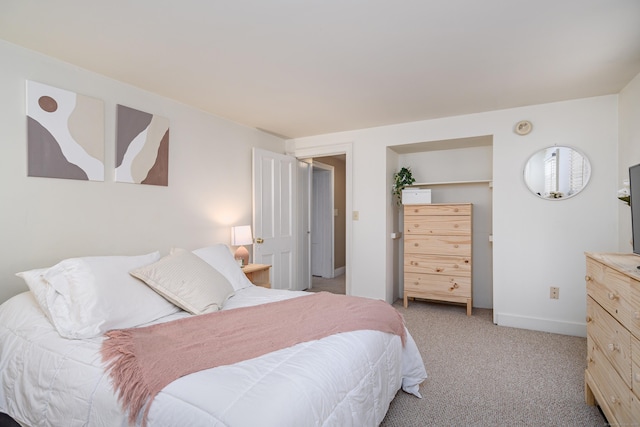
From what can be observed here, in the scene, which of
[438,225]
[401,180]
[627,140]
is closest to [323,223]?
[401,180]

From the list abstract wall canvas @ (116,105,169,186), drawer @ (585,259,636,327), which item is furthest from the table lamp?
drawer @ (585,259,636,327)

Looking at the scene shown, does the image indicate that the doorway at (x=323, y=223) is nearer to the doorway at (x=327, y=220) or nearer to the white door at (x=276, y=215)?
the doorway at (x=327, y=220)

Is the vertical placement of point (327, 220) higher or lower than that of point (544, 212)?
lower

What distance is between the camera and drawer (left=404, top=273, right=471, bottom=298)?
3764 mm

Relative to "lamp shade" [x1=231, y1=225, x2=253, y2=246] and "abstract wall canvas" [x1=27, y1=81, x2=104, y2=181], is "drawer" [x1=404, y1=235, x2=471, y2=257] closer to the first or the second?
"lamp shade" [x1=231, y1=225, x2=253, y2=246]

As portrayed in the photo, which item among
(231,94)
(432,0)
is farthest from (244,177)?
(432,0)

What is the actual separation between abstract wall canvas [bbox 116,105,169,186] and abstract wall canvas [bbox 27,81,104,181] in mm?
149

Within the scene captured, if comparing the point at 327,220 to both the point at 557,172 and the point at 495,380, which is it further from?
the point at 495,380

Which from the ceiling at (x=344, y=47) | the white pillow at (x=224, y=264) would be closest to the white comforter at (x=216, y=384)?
the white pillow at (x=224, y=264)

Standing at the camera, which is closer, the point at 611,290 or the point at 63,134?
the point at 611,290

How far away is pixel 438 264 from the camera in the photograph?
12.7 ft

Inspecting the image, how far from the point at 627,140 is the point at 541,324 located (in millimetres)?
1851

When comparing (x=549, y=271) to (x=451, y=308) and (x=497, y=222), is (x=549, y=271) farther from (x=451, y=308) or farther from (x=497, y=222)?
(x=451, y=308)

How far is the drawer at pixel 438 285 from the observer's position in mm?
3764
